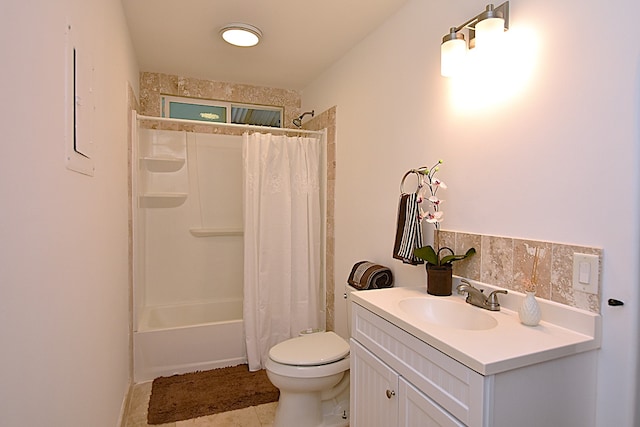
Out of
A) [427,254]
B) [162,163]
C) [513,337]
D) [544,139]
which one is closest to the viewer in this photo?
[513,337]

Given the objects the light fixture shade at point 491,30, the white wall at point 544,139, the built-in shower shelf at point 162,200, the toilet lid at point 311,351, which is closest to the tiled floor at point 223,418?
the toilet lid at point 311,351

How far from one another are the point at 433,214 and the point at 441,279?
299mm

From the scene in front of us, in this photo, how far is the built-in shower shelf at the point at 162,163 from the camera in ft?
10.3

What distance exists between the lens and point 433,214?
5.54 feet

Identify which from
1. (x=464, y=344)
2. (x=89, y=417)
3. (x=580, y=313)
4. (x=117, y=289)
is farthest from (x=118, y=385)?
(x=580, y=313)

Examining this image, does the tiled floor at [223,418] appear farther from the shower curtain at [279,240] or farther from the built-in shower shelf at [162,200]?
the built-in shower shelf at [162,200]

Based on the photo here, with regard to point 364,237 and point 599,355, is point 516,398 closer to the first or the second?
point 599,355

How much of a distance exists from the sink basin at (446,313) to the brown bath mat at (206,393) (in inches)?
54.2

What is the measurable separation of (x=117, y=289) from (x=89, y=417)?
791 mm

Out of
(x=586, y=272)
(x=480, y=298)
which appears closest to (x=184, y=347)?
(x=480, y=298)

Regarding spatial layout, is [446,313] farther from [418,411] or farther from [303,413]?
[303,413]

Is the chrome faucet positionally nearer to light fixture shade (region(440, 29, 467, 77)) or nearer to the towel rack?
the towel rack

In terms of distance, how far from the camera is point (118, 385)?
1991mm

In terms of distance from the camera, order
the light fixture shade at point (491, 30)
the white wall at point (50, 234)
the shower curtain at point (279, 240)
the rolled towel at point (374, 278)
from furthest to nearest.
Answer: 1. the shower curtain at point (279, 240)
2. the rolled towel at point (374, 278)
3. the light fixture shade at point (491, 30)
4. the white wall at point (50, 234)
